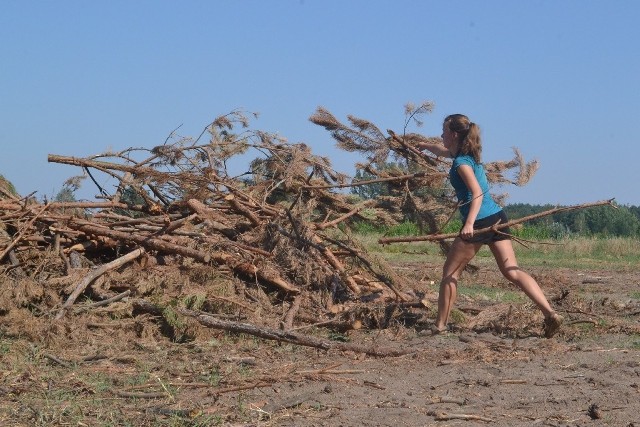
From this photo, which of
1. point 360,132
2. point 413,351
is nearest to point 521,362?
point 413,351

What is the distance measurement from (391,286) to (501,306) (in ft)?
3.48

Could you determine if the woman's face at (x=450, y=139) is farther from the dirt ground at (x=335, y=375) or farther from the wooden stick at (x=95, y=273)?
the wooden stick at (x=95, y=273)

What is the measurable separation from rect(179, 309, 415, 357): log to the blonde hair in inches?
65.6

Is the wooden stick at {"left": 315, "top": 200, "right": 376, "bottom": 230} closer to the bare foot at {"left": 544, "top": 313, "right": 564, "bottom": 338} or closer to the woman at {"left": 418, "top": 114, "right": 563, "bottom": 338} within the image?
the woman at {"left": 418, "top": 114, "right": 563, "bottom": 338}

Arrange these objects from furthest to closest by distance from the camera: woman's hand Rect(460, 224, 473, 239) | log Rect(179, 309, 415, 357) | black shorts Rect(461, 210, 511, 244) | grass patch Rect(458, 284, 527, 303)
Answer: grass patch Rect(458, 284, 527, 303) → black shorts Rect(461, 210, 511, 244) → woman's hand Rect(460, 224, 473, 239) → log Rect(179, 309, 415, 357)

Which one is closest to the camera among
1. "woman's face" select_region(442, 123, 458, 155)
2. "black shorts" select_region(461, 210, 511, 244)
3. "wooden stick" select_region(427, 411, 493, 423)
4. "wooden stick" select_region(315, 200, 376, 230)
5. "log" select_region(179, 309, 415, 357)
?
"wooden stick" select_region(427, 411, 493, 423)

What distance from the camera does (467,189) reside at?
6.88 meters

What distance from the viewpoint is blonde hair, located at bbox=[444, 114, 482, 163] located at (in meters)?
6.87

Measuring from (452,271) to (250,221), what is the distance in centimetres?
231

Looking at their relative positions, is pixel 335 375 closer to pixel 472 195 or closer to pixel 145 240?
pixel 472 195

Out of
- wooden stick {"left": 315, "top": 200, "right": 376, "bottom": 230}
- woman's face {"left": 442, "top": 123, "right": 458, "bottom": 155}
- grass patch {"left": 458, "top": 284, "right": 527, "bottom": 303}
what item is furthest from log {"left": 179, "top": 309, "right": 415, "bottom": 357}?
grass patch {"left": 458, "top": 284, "right": 527, "bottom": 303}

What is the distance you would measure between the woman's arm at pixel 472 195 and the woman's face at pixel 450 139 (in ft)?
0.78

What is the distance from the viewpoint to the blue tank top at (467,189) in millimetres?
6855

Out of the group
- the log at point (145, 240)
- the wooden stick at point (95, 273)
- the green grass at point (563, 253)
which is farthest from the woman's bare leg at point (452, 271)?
the green grass at point (563, 253)
